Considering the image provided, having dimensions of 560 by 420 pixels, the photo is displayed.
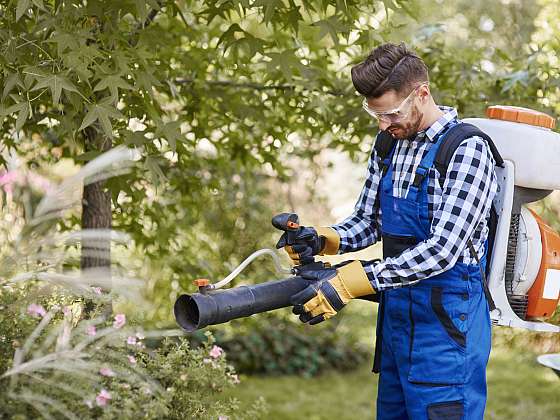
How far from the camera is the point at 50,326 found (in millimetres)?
2154

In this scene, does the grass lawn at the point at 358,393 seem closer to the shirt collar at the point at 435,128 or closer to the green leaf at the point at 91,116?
the green leaf at the point at 91,116

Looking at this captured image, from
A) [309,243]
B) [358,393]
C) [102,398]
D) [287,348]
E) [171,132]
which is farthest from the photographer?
[287,348]

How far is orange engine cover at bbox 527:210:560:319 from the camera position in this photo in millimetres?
2396

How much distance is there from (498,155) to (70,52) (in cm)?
126

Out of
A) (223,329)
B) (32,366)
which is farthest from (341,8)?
(223,329)

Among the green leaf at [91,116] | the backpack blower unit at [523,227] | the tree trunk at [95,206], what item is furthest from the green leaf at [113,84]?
the backpack blower unit at [523,227]

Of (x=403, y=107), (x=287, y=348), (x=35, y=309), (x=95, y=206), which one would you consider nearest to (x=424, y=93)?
(x=403, y=107)

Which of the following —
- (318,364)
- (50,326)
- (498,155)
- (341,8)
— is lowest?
(318,364)

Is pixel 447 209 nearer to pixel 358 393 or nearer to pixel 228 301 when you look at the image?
pixel 228 301

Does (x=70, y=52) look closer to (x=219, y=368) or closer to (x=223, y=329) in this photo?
(x=219, y=368)

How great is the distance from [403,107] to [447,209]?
0.30 meters

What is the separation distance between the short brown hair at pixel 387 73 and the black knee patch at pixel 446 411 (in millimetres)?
829

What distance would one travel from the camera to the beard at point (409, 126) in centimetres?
223

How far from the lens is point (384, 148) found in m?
2.39
